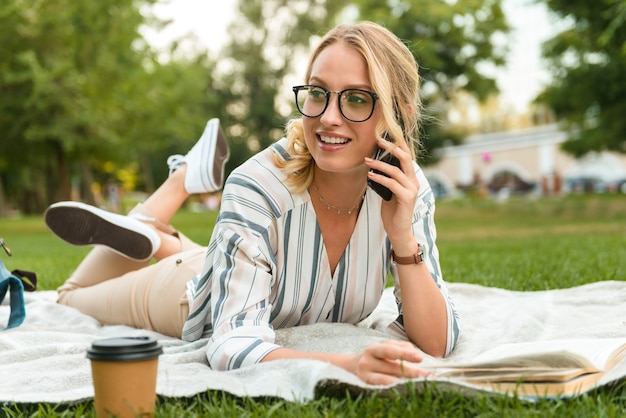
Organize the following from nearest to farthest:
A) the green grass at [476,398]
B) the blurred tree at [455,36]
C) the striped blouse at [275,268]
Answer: the green grass at [476,398], the striped blouse at [275,268], the blurred tree at [455,36]

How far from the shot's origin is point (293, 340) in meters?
2.73

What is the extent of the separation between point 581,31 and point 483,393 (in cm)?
1607

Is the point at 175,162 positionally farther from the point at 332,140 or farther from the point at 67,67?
the point at 67,67

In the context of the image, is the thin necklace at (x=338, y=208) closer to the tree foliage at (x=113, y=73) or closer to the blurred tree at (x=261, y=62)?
the tree foliage at (x=113, y=73)

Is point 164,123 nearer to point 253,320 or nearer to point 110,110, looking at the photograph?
point 110,110

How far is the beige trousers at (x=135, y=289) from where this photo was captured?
3.34 m

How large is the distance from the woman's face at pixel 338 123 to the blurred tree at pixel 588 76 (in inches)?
533

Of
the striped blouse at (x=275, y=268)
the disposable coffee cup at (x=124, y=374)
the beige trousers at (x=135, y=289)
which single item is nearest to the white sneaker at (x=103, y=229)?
the beige trousers at (x=135, y=289)

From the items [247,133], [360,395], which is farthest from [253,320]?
[247,133]

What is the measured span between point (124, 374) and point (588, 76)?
16339mm

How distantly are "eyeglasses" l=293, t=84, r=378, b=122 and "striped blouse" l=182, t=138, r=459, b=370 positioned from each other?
311 millimetres

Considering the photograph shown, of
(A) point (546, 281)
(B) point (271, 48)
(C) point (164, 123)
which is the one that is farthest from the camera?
(B) point (271, 48)

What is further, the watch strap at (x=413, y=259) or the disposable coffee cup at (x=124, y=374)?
the watch strap at (x=413, y=259)

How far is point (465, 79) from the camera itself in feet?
81.7
